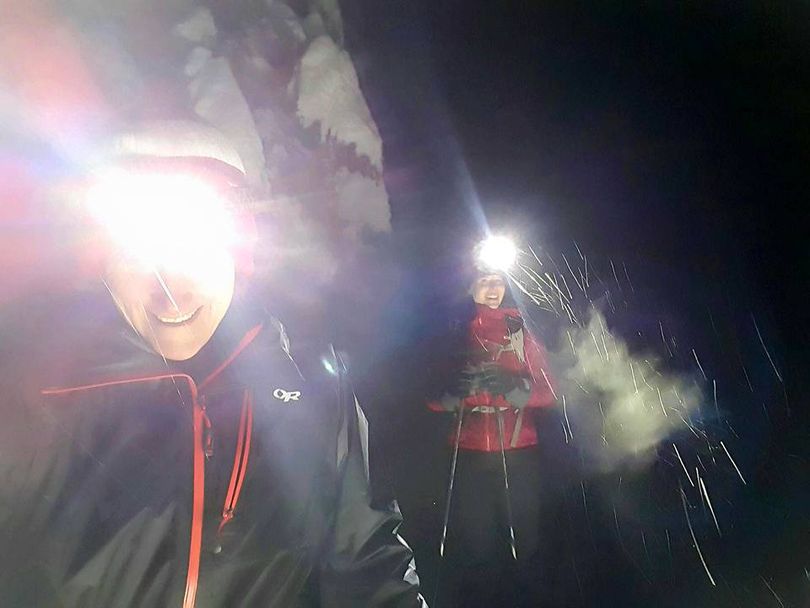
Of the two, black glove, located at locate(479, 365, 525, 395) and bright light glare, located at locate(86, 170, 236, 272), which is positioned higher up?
bright light glare, located at locate(86, 170, 236, 272)

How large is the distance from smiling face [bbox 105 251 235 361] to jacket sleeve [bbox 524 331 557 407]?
0.34 metres

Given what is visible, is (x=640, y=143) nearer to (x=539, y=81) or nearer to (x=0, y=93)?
(x=539, y=81)

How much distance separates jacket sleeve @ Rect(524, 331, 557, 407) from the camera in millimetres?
717

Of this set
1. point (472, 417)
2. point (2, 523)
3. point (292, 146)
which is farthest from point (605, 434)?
point (2, 523)

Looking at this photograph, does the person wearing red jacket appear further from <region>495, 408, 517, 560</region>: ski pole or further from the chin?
the chin

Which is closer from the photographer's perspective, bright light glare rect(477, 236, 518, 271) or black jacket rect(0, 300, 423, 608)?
black jacket rect(0, 300, 423, 608)

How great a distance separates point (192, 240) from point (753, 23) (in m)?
0.71

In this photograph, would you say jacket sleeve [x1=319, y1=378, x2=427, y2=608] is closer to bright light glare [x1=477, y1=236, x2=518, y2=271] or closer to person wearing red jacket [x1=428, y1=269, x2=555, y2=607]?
person wearing red jacket [x1=428, y1=269, x2=555, y2=607]

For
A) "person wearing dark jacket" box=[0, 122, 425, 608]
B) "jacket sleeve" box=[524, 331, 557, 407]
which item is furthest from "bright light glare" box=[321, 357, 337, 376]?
"jacket sleeve" box=[524, 331, 557, 407]

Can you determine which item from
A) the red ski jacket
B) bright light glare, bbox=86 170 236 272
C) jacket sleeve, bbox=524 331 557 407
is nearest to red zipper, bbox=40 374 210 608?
bright light glare, bbox=86 170 236 272

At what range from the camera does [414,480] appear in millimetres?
685

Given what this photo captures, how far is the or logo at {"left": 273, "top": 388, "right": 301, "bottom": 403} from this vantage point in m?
0.65

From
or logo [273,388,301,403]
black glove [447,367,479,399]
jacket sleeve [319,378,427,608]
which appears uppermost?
black glove [447,367,479,399]

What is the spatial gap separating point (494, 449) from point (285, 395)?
23cm
